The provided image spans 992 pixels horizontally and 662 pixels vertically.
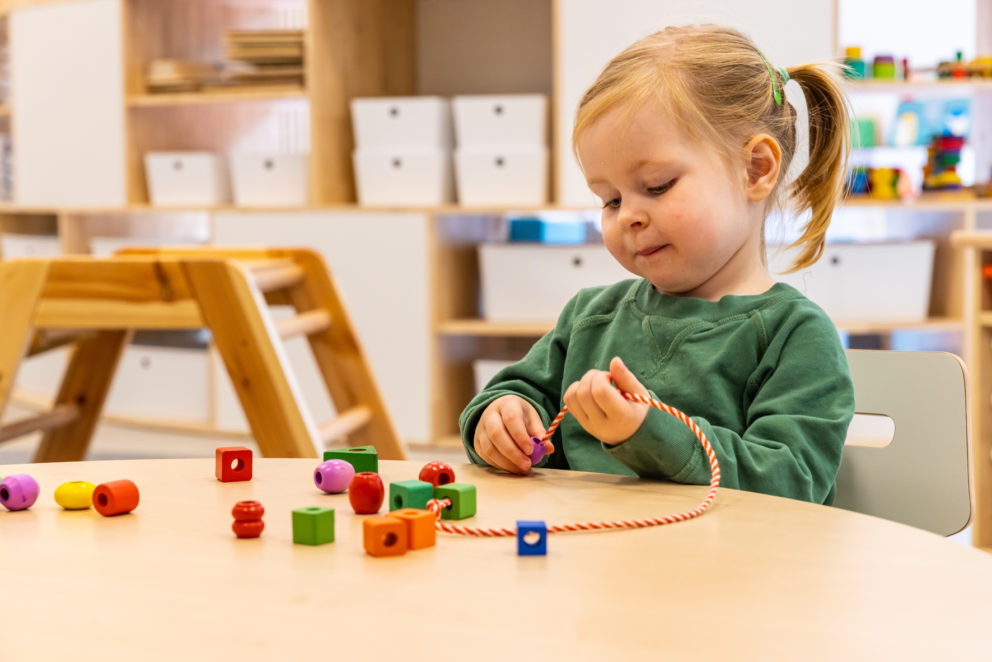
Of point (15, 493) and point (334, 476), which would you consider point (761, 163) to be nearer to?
point (334, 476)

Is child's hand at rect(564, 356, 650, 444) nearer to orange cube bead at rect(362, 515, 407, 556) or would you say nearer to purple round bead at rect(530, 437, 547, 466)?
purple round bead at rect(530, 437, 547, 466)

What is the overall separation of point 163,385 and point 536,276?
1.21m

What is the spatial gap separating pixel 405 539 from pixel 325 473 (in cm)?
15

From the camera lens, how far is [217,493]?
727 mm

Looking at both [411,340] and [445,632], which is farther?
[411,340]

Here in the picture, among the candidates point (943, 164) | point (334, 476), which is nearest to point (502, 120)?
point (943, 164)

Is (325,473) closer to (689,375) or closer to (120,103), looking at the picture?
(689,375)

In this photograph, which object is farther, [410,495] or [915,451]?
[915,451]

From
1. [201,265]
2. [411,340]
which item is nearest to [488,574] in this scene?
[201,265]

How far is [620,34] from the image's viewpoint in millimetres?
2791

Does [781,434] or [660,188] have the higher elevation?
[660,188]

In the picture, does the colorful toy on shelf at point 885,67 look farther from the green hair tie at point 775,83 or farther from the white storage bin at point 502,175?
the green hair tie at point 775,83

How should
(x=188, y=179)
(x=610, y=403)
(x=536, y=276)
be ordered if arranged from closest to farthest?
(x=610, y=403) → (x=536, y=276) → (x=188, y=179)

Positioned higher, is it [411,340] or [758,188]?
[758,188]
